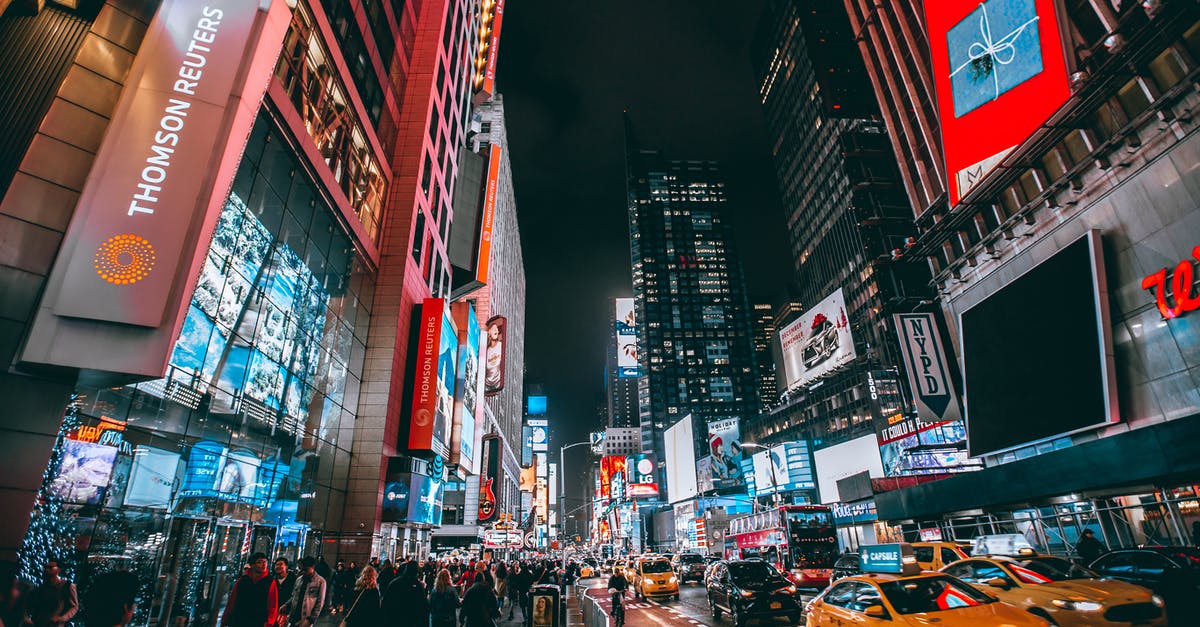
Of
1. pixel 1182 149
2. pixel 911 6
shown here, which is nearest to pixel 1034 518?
pixel 1182 149

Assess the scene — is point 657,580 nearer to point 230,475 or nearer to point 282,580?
point 282,580

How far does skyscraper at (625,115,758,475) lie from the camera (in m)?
162

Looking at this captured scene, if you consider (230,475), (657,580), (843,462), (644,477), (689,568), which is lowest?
(689,568)

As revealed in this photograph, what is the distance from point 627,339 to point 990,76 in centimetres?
15970

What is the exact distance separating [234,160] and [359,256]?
14299mm

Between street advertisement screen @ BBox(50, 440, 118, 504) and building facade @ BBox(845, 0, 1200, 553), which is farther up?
building facade @ BBox(845, 0, 1200, 553)

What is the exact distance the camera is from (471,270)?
136 feet

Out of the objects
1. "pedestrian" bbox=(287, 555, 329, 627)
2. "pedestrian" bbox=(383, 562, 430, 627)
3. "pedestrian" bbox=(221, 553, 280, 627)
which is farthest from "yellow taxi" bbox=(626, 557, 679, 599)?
"pedestrian" bbox=(221, 553, 280, 627)

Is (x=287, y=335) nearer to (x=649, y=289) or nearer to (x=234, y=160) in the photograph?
(x=234, y=160)

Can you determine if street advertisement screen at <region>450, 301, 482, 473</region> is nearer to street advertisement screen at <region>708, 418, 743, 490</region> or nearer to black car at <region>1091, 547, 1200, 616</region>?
black car at <region>1091, 547, 1200, 616</region>

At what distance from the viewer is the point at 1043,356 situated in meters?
20.8

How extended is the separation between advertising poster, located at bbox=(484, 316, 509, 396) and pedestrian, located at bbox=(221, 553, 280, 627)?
161 feet

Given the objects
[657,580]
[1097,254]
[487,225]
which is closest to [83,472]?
[657,580]

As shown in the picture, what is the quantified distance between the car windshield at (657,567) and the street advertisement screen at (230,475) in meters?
16.4
